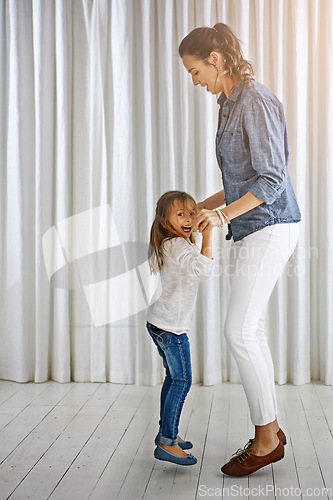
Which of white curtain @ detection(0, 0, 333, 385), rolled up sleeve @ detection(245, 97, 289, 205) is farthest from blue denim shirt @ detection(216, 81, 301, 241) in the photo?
white curtain @ detection(0, 0, 333, 385)

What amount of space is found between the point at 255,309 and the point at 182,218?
1.21 ft

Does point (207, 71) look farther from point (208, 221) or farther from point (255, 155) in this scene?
point (208, 221)

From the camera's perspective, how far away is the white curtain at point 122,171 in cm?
257

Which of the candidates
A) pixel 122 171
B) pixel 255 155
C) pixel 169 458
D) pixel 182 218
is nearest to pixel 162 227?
pixel 182 218

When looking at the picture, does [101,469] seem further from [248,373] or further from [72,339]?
[72,339]

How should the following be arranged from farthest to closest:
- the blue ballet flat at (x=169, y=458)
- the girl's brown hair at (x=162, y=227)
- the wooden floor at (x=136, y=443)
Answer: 1. the girl's brown hair at (x=162, y=227)
2. the blue ballet flat at (x=169, y=458)
3. the wooden floor at (x=136, y=443)

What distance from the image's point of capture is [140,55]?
264 centimetres

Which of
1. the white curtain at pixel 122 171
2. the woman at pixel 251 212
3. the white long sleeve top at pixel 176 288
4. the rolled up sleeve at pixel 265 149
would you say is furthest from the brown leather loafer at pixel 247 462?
the white curtain at pixel 122 171

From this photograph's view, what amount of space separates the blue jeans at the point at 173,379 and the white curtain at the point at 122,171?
34.7 inches

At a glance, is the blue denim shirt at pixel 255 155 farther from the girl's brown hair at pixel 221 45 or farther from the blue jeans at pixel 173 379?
the blue jeans at pixel 173 379

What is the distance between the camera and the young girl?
5.60 feet

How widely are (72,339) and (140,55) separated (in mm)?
1337

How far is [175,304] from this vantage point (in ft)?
5.76

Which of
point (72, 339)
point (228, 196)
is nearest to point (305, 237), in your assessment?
point (228, 196)
